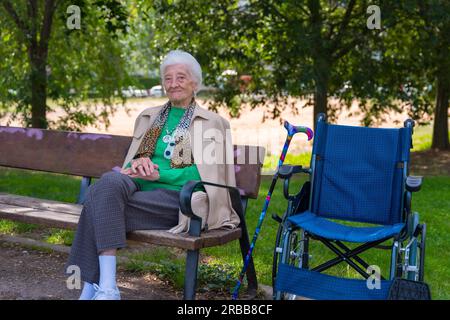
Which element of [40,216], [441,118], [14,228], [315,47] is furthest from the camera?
[441,118]

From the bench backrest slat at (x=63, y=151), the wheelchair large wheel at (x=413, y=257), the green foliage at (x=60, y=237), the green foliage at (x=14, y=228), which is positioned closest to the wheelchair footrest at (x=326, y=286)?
the wheelchair large wheel at (x=413, y=257)

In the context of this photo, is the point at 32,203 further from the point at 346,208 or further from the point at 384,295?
the point at 384,295

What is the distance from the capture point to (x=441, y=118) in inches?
496

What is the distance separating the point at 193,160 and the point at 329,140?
35.6 inches

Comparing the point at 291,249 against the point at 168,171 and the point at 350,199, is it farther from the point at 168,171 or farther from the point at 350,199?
the point at 168,171

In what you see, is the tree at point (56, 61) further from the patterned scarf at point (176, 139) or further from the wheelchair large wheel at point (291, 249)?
the wheelchair large wheel at point (291, 249)

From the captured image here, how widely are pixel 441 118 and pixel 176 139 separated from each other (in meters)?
9.33

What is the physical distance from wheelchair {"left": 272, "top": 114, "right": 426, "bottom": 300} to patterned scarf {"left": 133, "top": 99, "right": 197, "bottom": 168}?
56 cm

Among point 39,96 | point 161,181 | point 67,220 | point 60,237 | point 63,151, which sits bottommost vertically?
point 60,237

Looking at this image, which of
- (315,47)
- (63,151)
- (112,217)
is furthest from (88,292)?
(315,47)

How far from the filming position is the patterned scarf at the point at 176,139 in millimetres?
4160

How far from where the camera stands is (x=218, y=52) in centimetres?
1091

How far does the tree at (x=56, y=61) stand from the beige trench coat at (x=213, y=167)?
442 cm

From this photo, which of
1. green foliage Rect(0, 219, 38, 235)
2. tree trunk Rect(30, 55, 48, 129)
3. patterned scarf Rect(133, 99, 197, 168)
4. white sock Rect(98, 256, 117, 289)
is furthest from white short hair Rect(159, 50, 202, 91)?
tree trunk Rect(30, 55, 48, 129)
